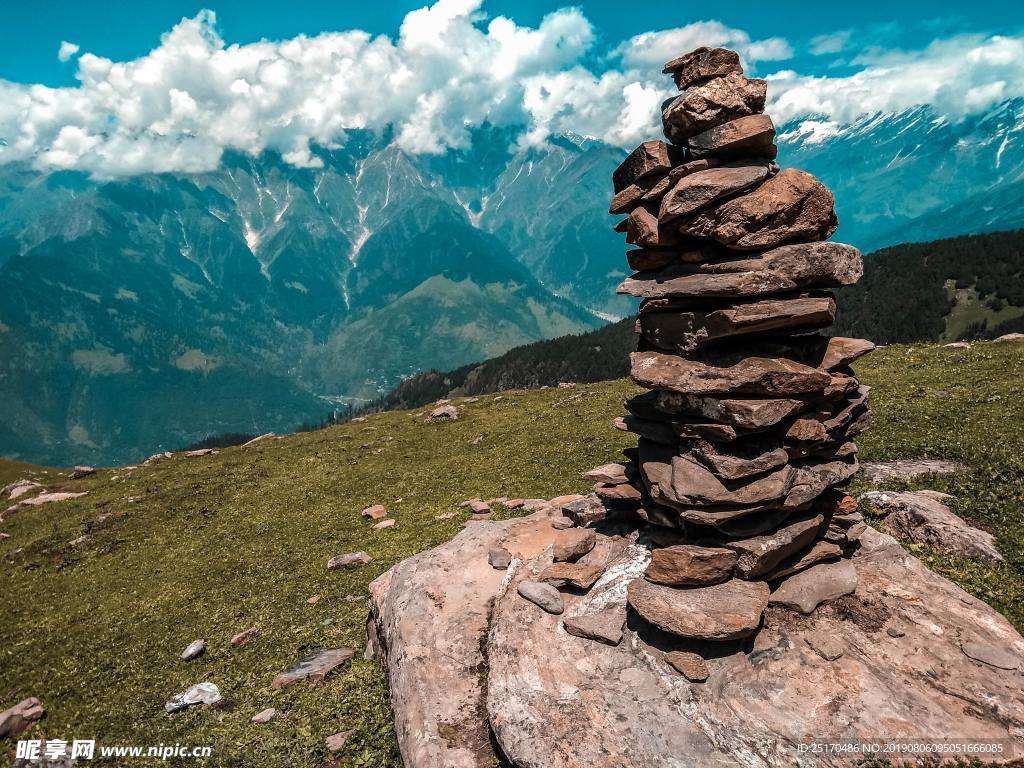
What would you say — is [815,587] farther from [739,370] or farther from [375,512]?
[375,512]

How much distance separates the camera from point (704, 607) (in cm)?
1277

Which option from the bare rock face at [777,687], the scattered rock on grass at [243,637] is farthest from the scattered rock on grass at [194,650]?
the bare rock face at [777,687]

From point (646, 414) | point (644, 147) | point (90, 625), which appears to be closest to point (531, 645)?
point (646, 414)

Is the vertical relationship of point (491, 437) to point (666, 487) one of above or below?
below

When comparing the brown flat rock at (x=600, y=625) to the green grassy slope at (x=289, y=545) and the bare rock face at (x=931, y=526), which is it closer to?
the green grassy slope at (x=289, y=545)

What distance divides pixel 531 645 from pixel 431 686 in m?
2.59

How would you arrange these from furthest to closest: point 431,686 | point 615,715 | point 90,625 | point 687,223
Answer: point 90,625, point 687,223, point 431,686, point 615,715

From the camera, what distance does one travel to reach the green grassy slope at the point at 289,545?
15906 mm

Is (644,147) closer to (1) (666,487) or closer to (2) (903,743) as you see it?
(1) (666,487)

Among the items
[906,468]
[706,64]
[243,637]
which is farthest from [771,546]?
[243,637]

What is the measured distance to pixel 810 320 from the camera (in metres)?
13.9

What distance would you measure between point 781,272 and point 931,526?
11.2 metres

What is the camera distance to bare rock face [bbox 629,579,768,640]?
12.3 metres

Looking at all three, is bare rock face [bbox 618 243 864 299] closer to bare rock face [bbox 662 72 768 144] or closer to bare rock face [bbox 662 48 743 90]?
bare rock face [bbox 662 72 768 144]
